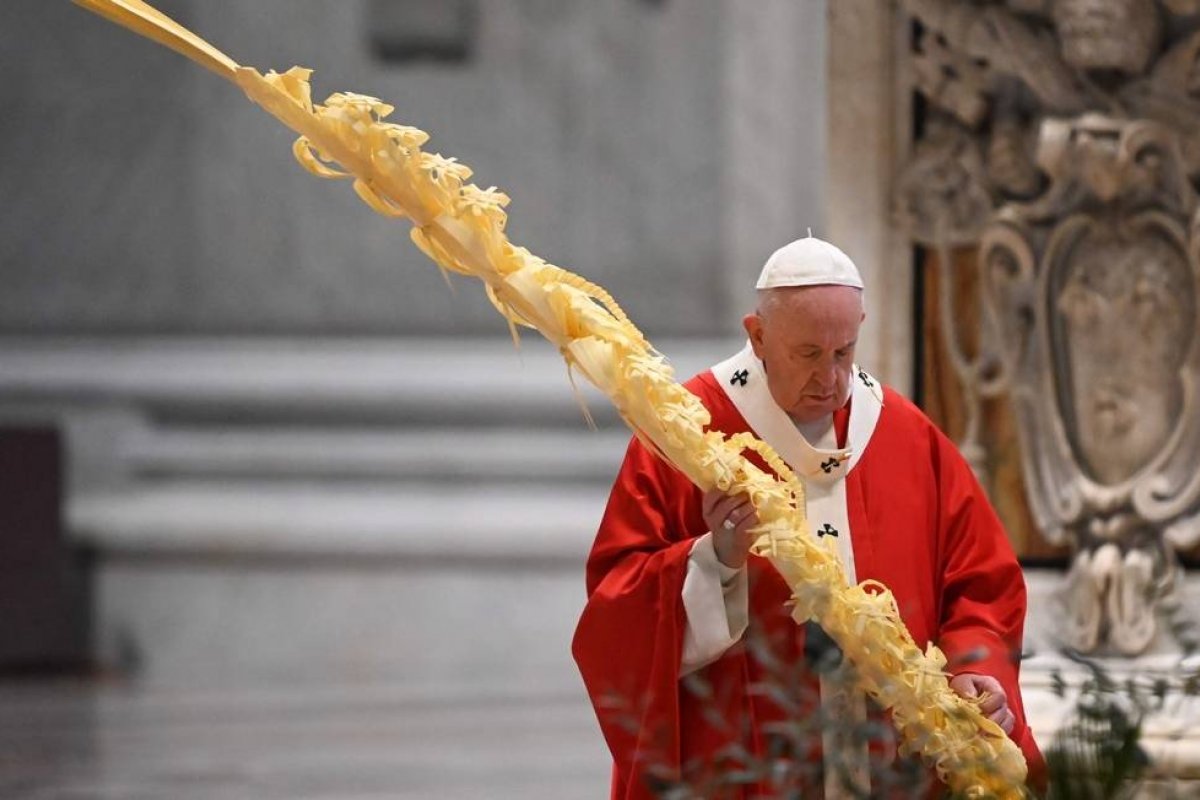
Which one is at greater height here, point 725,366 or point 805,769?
point 725,366

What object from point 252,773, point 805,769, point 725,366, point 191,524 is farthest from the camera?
point 191,524

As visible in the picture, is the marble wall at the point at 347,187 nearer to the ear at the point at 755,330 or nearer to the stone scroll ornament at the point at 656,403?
the ear at the point at 755,330

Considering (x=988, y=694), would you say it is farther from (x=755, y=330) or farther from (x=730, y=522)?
(x=755, y=330)

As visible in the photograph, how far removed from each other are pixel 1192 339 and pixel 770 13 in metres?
5.01

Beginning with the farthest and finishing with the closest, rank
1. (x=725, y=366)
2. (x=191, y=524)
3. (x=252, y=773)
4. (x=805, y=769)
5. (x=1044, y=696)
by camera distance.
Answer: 1. (x=191, y=524)
2. (x=252, y=773)
3. (x=1044, y=696)
4. (x=725, y=366)
5. (x=805, y=769)

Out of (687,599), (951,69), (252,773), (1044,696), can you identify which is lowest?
(252,773)

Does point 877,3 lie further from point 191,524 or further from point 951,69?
point 191,524

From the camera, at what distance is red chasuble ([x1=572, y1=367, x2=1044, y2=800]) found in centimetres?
350

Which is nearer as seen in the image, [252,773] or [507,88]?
[252,773]

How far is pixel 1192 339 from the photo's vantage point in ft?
15.6

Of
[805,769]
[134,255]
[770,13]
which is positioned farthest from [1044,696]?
[134,255]

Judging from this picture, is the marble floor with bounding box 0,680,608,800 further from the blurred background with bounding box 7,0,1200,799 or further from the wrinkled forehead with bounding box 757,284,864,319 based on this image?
the wrinkled forehead with bounding box 757,284,864,319

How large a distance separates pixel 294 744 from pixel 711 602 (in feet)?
13.9

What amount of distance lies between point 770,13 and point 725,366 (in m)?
6.05
